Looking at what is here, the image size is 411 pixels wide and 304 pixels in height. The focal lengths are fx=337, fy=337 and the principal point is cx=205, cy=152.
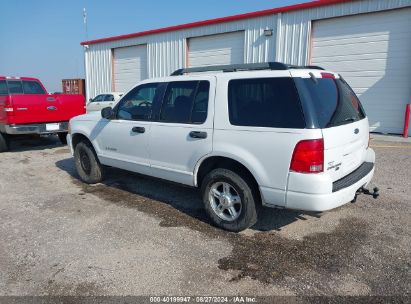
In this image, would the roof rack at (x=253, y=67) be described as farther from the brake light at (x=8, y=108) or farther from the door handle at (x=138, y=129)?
the brake light at (x=8, y=108)

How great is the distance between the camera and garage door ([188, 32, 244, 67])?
14.5 metres

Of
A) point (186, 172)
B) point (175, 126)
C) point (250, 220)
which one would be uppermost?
point (175, 126)

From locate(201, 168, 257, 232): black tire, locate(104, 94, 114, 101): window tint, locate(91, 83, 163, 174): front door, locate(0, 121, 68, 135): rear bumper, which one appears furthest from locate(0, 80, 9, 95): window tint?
locate(201, 168, 257, 232): black tire

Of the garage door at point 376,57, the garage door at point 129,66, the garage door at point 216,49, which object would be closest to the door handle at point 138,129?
the garage door at point 376,57

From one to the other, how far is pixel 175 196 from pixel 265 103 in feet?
7.86

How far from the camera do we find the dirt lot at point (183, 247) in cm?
295

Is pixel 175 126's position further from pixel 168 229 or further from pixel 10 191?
pixel 10 191

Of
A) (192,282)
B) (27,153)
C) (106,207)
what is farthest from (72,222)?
(27,153)

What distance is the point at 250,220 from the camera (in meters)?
3.77

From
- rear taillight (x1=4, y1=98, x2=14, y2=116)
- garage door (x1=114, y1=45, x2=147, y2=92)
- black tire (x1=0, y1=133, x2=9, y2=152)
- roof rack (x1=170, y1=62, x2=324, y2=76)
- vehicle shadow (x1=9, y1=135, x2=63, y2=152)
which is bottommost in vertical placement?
vehicle shadow (x1=9, y1=135, x2=63, y2=152)

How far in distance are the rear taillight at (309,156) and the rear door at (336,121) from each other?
0.23 feet

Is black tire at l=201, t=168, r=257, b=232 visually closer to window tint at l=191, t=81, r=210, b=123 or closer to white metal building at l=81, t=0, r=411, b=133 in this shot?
window tint at l=191, t=81, r=210, b=123

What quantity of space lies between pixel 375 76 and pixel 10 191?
11.3 meters

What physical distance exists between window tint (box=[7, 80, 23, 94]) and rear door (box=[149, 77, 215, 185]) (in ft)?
24.5
